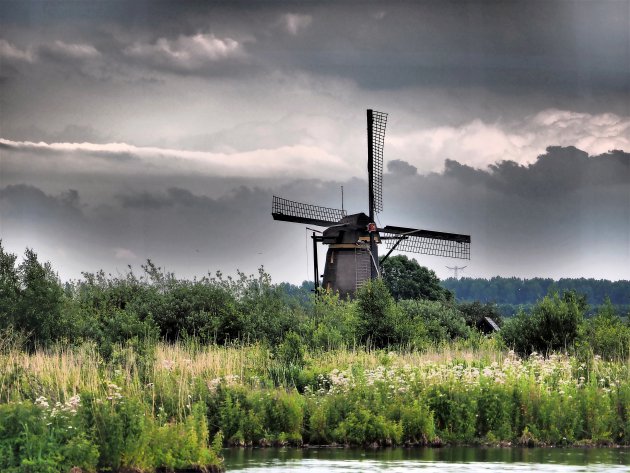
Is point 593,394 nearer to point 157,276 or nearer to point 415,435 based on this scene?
point 415,435

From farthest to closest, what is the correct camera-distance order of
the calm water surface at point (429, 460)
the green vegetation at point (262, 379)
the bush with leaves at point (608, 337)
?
the bush with leaves at point (608, 337), the calm water surface at point (429, 460), the green vegetation at point (262, 379)

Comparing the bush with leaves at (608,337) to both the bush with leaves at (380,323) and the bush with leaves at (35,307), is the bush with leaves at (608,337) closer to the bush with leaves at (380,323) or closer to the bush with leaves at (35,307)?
the bush with leaves at (380,323)

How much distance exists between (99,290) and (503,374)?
22.3m

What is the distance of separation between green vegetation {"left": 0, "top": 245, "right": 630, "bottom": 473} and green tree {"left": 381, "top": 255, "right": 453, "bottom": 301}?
52332 mm

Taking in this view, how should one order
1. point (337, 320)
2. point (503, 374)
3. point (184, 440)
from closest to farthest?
point (184, 440) → point (503, 374) → point (337, 320)

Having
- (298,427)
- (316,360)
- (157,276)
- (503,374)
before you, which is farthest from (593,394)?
(157,276)

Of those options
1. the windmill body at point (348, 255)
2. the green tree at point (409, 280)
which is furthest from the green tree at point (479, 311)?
the windmill body at point (348, 255)

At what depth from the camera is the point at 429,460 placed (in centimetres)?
2042

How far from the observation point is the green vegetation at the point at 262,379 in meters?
18.3

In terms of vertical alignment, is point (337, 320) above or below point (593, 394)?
above

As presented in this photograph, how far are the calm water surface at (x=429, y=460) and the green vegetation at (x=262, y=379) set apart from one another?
0.68m

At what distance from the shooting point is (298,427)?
22484mm

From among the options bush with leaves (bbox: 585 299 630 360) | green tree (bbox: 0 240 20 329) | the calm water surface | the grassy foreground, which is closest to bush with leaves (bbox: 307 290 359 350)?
bush with leaves (bbox: 585 299 630 360)

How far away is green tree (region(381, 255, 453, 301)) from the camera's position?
93.6 meters
